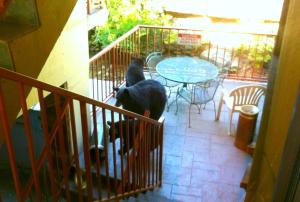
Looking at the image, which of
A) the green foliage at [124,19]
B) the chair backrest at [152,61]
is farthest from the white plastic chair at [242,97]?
the green foliage at [124,19]

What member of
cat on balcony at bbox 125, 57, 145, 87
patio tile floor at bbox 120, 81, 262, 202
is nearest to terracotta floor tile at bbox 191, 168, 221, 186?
patio tile floor at bbox 120, 81, 262, 202

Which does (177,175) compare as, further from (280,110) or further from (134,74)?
(280,110)

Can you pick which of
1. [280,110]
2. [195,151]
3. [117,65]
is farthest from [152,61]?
[280,110]

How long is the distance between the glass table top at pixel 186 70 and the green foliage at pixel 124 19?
11.9 feet

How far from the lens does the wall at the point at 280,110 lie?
1.18 metres

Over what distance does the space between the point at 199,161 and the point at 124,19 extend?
5835 millimetres

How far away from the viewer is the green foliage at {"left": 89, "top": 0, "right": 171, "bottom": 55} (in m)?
9.44

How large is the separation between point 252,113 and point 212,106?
123 centimetres

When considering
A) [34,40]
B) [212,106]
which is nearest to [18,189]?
[34,40]

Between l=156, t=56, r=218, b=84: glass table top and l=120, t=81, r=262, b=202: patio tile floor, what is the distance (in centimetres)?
69

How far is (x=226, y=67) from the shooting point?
20.5 ft

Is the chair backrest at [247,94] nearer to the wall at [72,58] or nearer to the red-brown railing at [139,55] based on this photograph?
the red-brown railing at [139,55]

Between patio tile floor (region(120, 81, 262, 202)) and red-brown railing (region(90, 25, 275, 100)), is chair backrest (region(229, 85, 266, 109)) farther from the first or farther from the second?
red-brown railing (region(90, 25, 275, 100))

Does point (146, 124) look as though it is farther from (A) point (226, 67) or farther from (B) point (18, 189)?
(A) point (226, 67)
